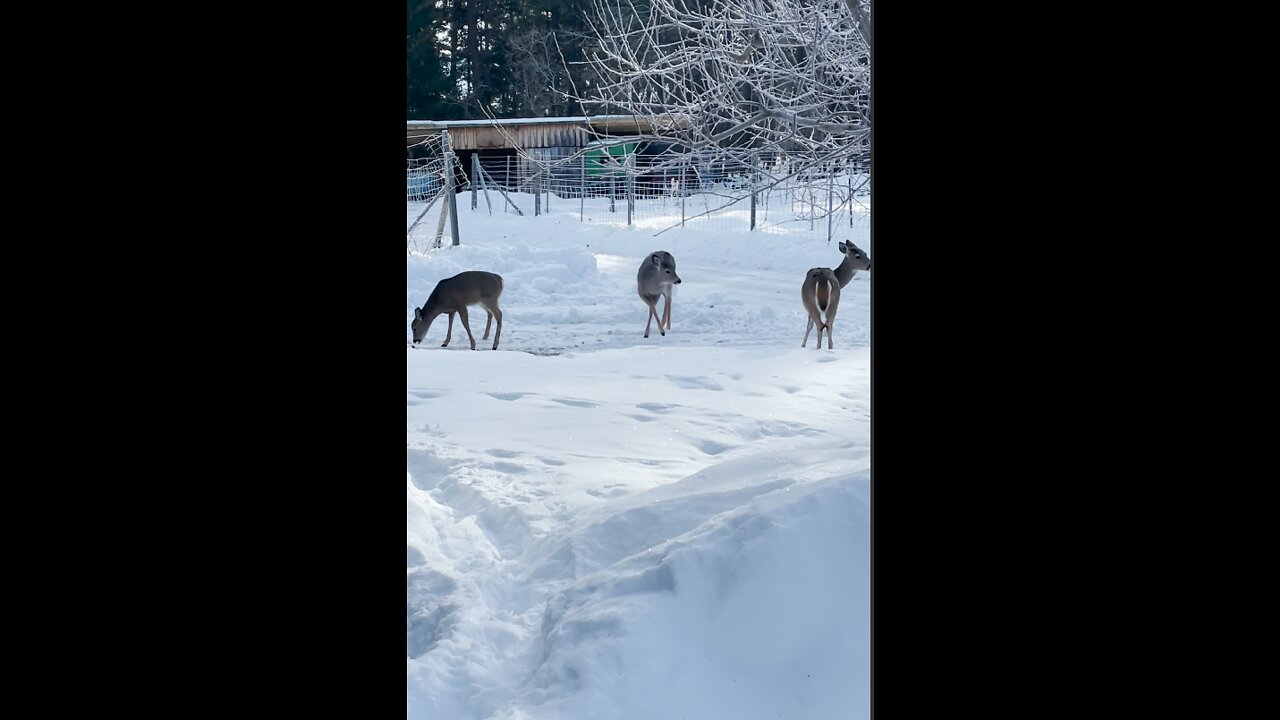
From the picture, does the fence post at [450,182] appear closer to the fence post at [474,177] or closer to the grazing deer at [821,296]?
the fence post at [474,177]

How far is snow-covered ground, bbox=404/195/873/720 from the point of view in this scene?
341 cm

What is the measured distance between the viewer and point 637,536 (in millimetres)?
4340

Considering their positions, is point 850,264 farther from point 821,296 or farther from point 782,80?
point 782,80

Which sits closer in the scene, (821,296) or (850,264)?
(821,296)

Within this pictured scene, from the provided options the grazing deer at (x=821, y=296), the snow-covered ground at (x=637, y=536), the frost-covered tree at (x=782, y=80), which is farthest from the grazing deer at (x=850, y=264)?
the frost-covered tree at (x=782, y=80)

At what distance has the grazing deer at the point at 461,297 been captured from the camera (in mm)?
11094

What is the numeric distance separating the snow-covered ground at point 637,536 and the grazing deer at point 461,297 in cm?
98

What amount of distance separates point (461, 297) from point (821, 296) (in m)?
3.21

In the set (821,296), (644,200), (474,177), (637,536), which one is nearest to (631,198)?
(644,200)

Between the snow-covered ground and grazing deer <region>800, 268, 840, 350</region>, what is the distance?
61 cm

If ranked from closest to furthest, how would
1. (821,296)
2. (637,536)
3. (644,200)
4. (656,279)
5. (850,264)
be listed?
1. (637,536)
2. (821,296)
3. (656,279)
4. (850,264)
5. (644,200)

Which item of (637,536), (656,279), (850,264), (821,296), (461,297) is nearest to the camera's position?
(637,536)
